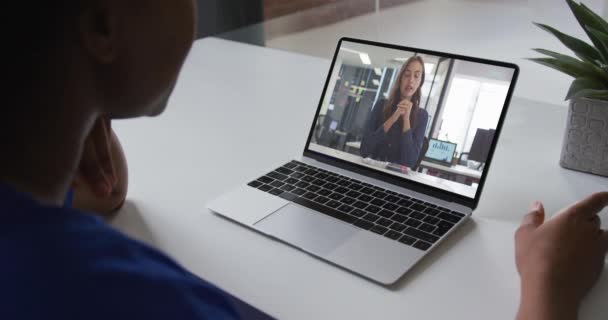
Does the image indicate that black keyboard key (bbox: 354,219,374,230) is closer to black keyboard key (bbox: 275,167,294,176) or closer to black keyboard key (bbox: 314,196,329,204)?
black keyboard key (bbox: 314,196,329,204)

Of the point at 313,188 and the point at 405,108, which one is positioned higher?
the point at 405,108

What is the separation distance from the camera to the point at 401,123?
0.85 m

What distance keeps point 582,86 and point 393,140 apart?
27 cm

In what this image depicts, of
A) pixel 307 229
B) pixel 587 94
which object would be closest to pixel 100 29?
pixel 307 229

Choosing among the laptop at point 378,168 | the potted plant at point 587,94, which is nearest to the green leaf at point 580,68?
the potted plant at point 587,94

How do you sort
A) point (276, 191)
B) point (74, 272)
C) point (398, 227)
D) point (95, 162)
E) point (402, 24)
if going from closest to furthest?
point (74, 272)
point (95, 162)
point (398, 227)
point (276, 191)
point (402, 24)

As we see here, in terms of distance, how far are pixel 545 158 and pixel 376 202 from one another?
337 millimetres

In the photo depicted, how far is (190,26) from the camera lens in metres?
0.48

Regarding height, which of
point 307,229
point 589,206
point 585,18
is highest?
point 585,18

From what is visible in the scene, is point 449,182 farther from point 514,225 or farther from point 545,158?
point 545,158

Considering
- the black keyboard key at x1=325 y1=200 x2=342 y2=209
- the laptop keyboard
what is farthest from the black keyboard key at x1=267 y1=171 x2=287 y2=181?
the black keyboard key at x1=325 y1=200 x2=342 y2=209

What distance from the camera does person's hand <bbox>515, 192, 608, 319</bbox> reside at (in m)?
0.59

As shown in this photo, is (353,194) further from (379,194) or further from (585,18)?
(585,18)

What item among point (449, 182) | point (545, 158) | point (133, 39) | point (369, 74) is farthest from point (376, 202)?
point (133, 39)
